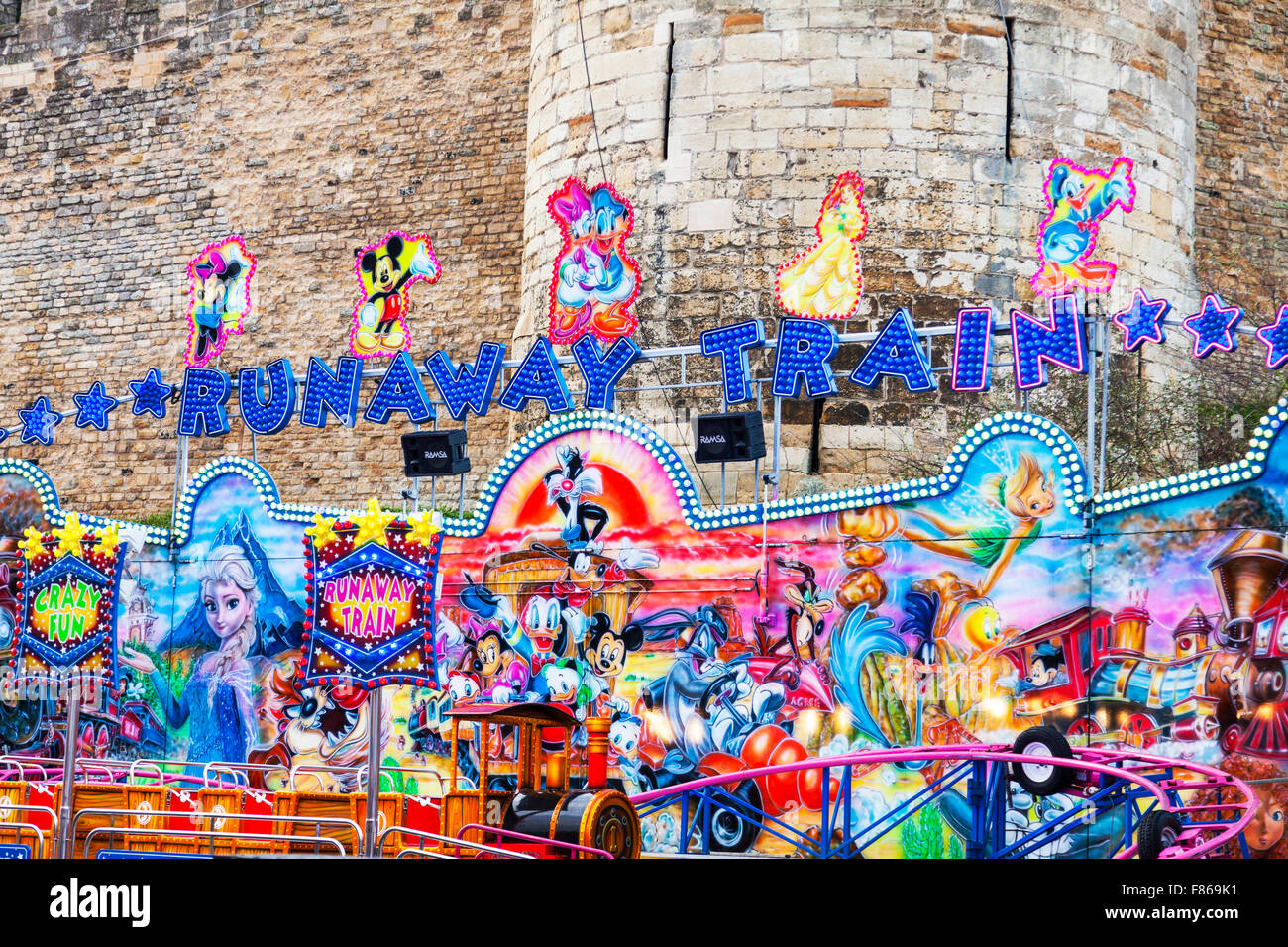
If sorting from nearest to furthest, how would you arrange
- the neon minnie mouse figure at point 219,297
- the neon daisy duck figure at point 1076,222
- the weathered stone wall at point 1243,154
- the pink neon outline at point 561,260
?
the neon daisy duck figure at point 1076,222 → the pink neon outline at point 561,260 → the neon minnie mouse figure at point 219,297 → the weathered stone wall at point 1243,154

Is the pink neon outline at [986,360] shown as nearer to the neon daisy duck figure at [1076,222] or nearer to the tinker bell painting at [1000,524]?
the tinker bell painting at [1000,524]

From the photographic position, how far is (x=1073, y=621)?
920 centimetres

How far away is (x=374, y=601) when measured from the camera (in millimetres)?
9117

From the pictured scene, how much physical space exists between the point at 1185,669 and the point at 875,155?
4.85 meters

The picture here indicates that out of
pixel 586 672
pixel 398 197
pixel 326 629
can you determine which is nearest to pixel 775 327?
pixel 586 672

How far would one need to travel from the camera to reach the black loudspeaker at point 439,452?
1142 cm

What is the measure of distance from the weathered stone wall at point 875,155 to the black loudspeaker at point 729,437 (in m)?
1.61

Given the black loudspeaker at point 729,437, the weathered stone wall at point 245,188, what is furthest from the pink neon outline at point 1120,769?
the weathered stone wall at point 245,188

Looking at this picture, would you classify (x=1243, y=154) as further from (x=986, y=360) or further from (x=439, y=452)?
(x=439, y=452)

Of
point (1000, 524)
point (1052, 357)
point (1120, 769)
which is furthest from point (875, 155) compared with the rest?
point (1120, 769)

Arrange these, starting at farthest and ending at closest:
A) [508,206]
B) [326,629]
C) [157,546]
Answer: [508,206] < [157,546] < [326,629]

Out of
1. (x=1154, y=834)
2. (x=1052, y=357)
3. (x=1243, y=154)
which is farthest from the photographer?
(x=1243, y=154)

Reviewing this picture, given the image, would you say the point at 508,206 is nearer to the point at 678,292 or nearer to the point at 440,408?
the point at 440,408
